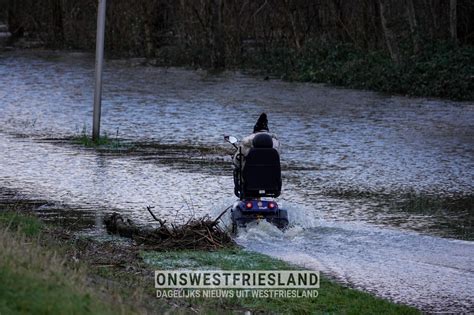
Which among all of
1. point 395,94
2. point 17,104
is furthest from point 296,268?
point 395,94

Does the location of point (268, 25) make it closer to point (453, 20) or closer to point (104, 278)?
point (453, 20)

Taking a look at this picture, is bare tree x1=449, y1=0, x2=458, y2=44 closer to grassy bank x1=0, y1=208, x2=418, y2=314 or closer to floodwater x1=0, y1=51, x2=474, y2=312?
floodwater x1=0, y1=51, x2=474, y2=312

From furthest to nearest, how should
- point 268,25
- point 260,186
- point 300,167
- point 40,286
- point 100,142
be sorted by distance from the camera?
1. point 268,25
2. point 100,142
3. point 300,167
4. point 260,186
5. point 40,286

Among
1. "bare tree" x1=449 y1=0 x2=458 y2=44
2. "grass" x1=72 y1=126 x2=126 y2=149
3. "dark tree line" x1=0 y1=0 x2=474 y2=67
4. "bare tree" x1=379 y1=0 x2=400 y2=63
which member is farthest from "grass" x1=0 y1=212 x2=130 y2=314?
"bare tree" x1=449 y1=0 x2=458 y2=44

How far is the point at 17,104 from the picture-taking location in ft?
101

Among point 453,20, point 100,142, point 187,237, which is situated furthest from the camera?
point 453,20

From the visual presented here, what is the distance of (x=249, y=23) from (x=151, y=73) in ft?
14.9

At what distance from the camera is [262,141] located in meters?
13.6

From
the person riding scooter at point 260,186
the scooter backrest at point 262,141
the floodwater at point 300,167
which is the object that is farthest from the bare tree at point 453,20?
the person riding scooter at point 260,186

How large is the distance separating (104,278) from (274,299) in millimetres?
1667

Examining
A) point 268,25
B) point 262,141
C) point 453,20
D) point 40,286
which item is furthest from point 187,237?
point 268,25

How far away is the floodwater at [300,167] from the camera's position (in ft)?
41.9

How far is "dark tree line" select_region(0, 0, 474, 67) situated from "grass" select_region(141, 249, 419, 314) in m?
25.1

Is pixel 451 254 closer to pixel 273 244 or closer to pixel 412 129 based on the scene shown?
pixel 273 244
